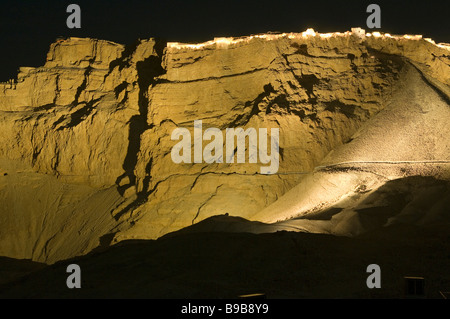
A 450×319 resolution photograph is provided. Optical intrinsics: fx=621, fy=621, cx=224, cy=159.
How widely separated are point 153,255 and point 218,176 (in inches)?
369

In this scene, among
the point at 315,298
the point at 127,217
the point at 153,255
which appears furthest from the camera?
the point at 127,217

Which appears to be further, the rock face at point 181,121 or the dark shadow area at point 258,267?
the rock face at point 181,121

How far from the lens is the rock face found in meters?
23.2

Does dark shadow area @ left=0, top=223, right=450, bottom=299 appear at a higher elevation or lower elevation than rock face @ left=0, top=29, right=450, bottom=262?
lower

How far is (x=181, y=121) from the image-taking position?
84.5ft

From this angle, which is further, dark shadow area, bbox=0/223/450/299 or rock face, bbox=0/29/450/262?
rock face, bbox=0/29/450/262

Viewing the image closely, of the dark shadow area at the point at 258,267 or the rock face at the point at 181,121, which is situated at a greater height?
the rock face at the point at 181,121

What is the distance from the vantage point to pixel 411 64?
24.8m

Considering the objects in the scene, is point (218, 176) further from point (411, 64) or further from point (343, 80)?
point (411, 64)

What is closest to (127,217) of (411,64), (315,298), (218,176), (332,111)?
(218,176)

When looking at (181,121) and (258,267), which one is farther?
(181,121)

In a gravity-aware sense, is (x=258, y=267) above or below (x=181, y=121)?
below

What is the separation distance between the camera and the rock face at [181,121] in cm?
2323
